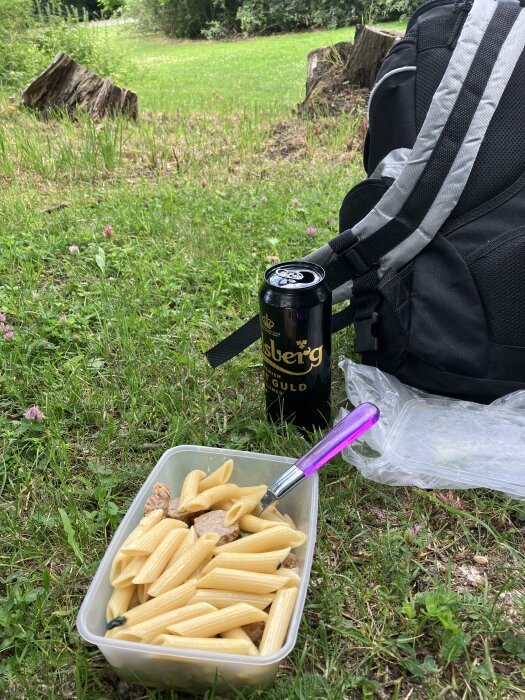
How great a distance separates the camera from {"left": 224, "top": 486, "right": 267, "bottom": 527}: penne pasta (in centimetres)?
130

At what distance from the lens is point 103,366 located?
2.07 meters

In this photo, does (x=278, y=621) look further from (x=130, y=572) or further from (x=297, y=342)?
(x=297, y=342)

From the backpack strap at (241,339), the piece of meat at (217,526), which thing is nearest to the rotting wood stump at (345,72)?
the backpack strap at (241,339)

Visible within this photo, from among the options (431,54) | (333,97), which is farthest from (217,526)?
(333,97)

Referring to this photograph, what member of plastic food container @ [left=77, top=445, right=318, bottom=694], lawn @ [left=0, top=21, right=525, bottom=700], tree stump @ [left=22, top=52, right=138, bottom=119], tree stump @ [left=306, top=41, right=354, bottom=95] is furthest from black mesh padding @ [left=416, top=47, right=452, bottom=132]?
tree stump @ [left=22, top=52, right=138, bottom=119]

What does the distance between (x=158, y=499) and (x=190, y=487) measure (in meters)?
0.08

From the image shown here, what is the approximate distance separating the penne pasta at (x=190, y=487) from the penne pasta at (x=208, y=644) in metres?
0.35

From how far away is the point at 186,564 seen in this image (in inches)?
46.9

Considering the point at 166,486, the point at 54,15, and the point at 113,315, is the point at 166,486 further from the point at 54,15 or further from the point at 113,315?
the point at 54,15

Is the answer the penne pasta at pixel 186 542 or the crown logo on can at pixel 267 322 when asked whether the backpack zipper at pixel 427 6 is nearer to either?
the crown logo on can at pixel 267 322

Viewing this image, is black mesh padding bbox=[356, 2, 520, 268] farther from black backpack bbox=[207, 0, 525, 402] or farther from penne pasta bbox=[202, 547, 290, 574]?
penne pasta bbox=[202, 547, 290, 574]

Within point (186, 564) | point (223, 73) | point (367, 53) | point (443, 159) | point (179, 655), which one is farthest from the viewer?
point (223, 73)

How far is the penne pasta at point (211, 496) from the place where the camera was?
1346 mm

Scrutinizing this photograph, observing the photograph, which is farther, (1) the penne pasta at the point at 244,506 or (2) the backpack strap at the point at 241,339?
(2) the backpack strap at the point at 241,339
